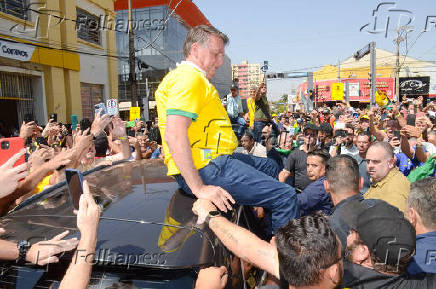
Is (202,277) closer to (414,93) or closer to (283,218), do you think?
(283,218)

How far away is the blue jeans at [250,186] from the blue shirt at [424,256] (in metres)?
0.71

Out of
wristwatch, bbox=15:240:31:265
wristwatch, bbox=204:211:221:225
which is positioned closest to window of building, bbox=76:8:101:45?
wristwatch, bbox=15:240:31:265

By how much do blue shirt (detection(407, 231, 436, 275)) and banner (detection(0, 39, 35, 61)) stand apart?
12.8 meters

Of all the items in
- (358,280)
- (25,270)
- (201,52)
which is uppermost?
(201,52)

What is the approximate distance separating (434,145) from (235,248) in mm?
3975

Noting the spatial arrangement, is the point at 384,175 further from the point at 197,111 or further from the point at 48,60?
the point at 48,60

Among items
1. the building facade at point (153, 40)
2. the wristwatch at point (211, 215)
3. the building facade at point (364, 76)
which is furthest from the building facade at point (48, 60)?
the building facade at point (364, 76)

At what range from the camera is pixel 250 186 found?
2061 mm

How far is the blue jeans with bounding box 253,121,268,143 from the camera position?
21.3ft

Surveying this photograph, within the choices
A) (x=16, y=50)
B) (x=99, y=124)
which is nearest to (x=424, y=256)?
(x=99, y=124)

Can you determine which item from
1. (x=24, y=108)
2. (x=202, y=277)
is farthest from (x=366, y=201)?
(x=24, y=108)

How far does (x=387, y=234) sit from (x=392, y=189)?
6.26ft

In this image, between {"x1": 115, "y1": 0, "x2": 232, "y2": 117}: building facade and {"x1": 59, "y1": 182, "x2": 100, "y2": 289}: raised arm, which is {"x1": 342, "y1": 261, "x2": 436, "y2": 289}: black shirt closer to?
{"x1": 59, "y1": 182, "x2": 100, "y2": 289}: raised arm

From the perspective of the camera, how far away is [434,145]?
4434mm
